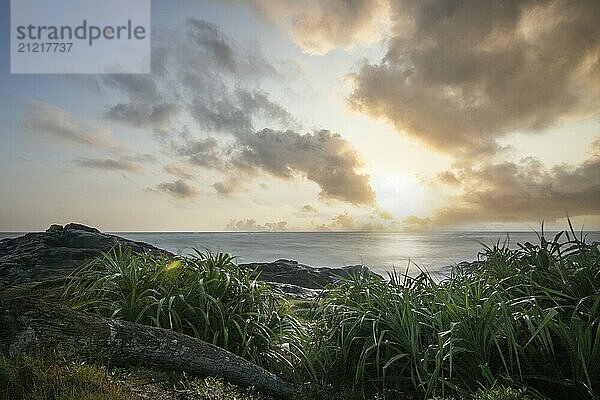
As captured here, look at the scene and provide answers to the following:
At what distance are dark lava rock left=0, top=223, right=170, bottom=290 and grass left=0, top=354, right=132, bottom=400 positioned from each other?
3.04 metres

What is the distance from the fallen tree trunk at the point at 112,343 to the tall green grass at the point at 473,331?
0.51m

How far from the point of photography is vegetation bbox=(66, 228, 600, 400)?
229 cm

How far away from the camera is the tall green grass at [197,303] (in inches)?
107

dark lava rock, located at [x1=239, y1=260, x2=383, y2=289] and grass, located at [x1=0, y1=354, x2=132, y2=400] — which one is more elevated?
grass, located at [x1=0, y1=354, x2=132, y2=400]

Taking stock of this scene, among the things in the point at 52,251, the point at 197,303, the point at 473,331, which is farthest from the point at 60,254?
the point at 473,331

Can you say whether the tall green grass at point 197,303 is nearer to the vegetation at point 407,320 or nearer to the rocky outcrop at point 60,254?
the vegetation at point 407,320

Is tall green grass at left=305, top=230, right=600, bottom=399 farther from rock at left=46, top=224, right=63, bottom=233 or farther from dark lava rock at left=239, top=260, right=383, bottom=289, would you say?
rock at left=46, top=224, right=63, bottom=233

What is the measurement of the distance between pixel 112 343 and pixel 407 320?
1.54 meters

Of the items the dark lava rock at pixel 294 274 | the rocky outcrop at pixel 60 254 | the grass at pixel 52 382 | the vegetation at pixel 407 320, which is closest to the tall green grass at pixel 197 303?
the vegetation at pixel 407 320

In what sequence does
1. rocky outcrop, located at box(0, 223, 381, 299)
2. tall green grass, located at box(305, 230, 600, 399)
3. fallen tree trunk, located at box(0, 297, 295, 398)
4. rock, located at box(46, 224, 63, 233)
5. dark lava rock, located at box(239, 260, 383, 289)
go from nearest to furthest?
fallen tree trunk, located at box(0, 297, 295, 398) → tall green grass, located at box(305, 230, 600, 399) → rocky outcrop, located at box(0, 223, 381, 299) → rock, located at box(46, 224, 63, 233) → dark lava rock, located at box(239, 260, 383, 289)

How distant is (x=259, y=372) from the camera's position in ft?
7.78

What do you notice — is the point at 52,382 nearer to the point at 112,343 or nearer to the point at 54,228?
the point at 112,343

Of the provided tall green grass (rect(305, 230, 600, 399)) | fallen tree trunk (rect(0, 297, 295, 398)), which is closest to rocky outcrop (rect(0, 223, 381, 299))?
tall green grass (rect(305, 230, 600, 399))

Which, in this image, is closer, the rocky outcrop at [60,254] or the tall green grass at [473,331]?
the tall green grass at [473,331]
